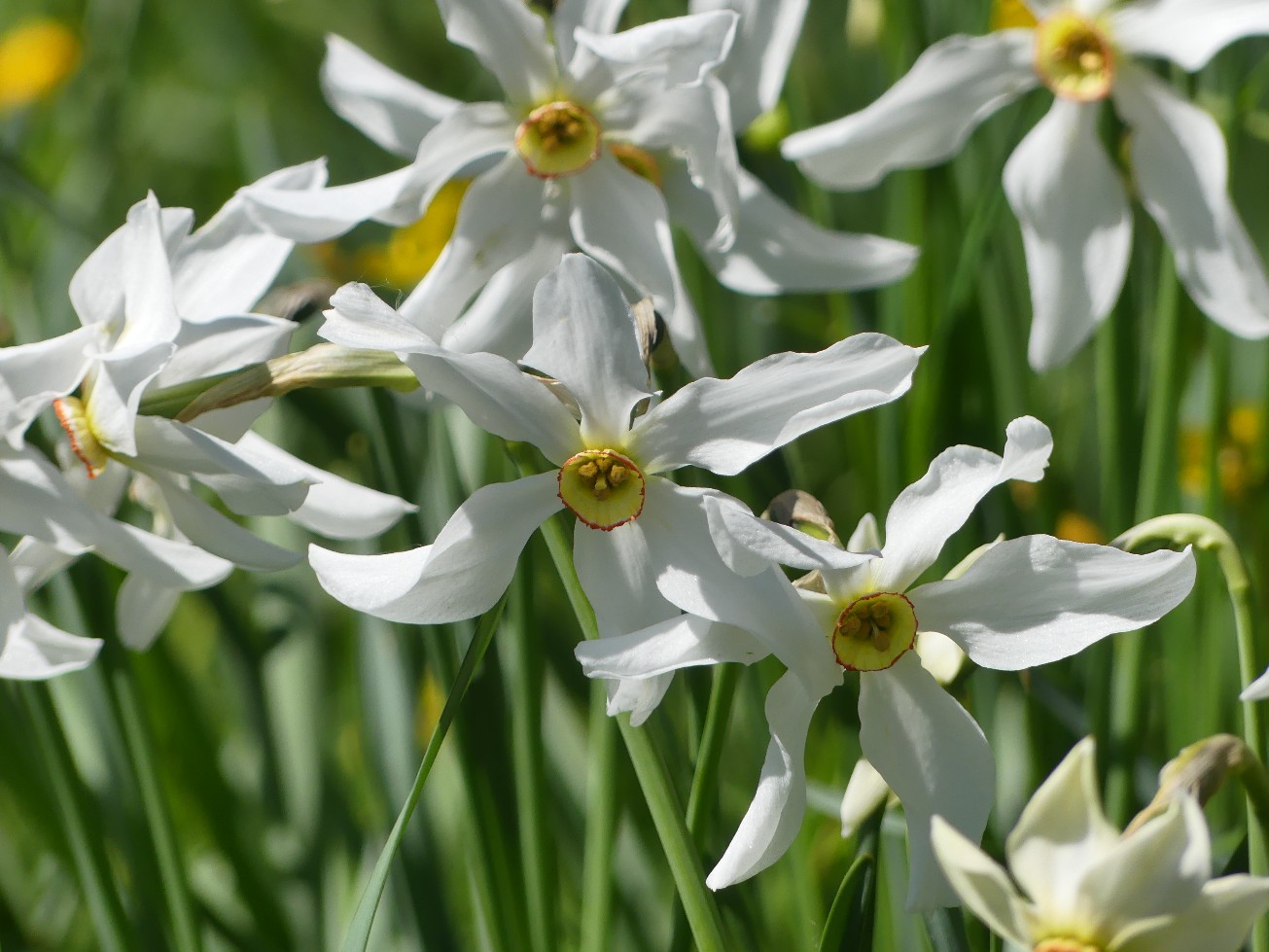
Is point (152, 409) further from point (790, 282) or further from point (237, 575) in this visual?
point (237, 575)

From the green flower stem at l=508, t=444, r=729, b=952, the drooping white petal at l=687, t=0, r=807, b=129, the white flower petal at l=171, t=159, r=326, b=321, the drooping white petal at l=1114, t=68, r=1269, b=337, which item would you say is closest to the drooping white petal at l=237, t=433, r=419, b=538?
the white flower petal at l=171, t=159, r=326, b=321

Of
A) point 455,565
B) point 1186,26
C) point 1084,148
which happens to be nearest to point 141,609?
point 455,565

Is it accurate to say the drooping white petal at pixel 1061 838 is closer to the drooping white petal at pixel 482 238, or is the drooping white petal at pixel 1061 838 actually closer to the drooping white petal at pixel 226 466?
the drooping white petal at pixel 226 466

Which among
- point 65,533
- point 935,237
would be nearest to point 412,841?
point 65,533

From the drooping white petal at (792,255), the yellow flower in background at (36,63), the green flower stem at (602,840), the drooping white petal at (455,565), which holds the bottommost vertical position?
the green flower stem at (602,840)

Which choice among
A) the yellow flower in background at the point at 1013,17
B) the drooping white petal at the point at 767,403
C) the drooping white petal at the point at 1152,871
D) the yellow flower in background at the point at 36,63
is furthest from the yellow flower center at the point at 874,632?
the yellow flower in background at the point at 36,63

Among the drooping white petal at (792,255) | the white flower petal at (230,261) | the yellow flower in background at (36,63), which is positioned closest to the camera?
the white flower petal at (230,261)
